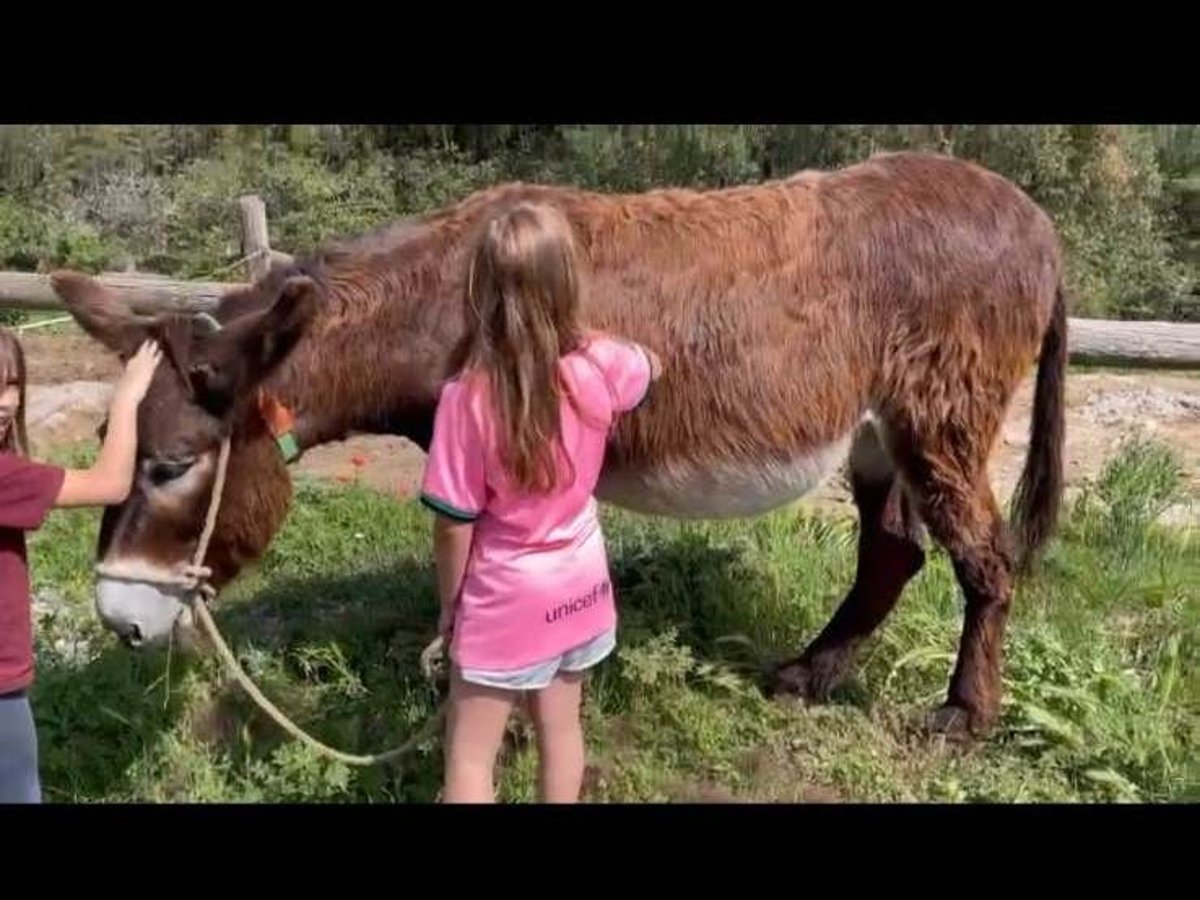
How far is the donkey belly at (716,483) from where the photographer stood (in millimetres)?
3473

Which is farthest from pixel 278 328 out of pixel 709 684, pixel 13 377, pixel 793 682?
pixel 793 682

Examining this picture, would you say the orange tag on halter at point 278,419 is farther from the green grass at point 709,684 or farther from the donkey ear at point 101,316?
the green grass at point 709,684

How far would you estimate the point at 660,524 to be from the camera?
4.95m

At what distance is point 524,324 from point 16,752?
4.67 feet

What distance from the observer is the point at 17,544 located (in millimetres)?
2611

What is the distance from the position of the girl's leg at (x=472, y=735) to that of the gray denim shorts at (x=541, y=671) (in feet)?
0.15

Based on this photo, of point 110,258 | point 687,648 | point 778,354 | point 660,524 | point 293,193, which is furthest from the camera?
point 293,193

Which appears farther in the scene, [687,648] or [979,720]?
[687,648]

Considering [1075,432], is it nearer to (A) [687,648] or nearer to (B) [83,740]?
(A) [687,648]

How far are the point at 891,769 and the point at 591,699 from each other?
933mm

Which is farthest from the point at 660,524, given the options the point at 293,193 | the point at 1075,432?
the point at 293,193

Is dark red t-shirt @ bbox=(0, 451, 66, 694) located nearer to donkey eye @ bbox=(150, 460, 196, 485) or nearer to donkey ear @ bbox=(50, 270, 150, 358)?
donkey eye @ bbox=(150, 460, 196, 485)

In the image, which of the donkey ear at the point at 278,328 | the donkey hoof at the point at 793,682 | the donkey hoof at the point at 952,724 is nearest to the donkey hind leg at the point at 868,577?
the donkey hoof at the point at 793,682

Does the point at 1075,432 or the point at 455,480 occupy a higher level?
the point at 455,480
